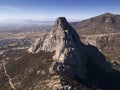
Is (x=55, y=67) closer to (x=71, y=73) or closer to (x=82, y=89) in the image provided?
(x=71, y=73)

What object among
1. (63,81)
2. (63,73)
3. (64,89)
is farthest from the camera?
(63,73)

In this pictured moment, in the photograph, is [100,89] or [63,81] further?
[100,89]

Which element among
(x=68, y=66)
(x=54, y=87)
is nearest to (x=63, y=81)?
(x=54, y=87)

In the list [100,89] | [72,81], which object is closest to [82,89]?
[72,81]

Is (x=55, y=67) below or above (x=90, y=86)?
above

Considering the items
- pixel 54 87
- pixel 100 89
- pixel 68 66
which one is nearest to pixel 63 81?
pixel 54 87

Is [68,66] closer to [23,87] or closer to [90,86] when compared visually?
[90,86]

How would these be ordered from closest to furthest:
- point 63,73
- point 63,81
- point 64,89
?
point 64,89
point 63,81
point 63,73

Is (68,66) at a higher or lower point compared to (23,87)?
higher
